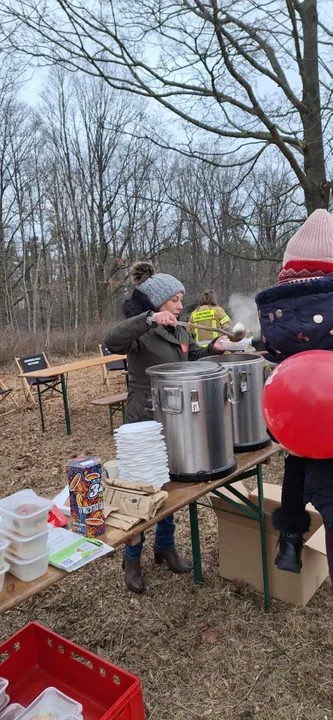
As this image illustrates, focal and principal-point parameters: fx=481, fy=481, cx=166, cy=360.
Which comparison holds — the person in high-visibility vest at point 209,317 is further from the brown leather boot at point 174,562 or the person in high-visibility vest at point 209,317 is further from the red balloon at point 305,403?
the red balloon at point 305,403

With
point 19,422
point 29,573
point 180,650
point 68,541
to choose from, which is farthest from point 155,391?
point 19,422

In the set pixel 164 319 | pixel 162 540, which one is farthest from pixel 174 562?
pixel 164 319

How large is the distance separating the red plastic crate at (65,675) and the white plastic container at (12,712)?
8 centimetres

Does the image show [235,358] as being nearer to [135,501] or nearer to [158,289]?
[158,289]

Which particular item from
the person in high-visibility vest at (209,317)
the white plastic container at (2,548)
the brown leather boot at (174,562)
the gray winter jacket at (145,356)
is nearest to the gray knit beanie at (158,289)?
the gray winter jacket at (145,356)

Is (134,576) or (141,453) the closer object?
(141,453)

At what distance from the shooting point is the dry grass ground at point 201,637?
200 cm

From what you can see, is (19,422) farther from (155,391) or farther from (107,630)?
(155,391)

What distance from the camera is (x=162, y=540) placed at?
294 cm

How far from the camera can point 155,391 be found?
197cm

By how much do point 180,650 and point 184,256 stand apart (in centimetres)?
2251

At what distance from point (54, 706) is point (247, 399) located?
55.0 inches

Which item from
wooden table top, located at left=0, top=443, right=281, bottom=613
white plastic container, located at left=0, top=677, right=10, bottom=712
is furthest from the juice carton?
white plastic container, located at left=0, top=677, right=10, bottom=712

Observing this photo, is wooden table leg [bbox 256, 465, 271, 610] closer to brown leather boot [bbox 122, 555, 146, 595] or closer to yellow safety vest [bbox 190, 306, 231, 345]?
brown leather boot [bbox 122, 555, 146, 595]
